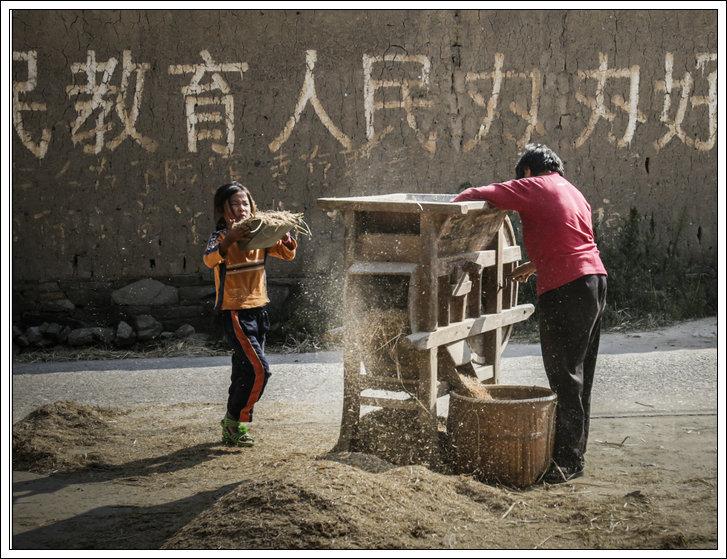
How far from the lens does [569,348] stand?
4.52 metres

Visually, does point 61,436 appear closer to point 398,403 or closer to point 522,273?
point 398,403

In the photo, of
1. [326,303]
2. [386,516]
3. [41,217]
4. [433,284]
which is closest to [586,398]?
[433,284]

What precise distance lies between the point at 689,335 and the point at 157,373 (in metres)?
4.81

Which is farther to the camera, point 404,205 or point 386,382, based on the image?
point 386,382

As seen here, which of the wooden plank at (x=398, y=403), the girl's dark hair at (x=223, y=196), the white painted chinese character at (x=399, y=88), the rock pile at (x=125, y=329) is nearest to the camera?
the wooden plank at (x=398, y=403)

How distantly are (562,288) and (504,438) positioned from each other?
0.86 metres

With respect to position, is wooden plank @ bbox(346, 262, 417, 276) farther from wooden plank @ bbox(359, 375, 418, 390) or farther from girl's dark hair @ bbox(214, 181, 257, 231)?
girl's dark hair @ bbox(214, 181, 257, 231)

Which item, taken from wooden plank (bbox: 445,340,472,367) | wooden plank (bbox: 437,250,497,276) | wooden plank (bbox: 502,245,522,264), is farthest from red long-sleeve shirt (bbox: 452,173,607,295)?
wooden plank (bbox: 502,245,522,264)

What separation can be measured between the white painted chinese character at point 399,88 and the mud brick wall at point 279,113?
0.06ft

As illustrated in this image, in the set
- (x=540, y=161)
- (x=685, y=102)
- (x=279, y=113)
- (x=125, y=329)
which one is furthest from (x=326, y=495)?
(x=685, y=102)

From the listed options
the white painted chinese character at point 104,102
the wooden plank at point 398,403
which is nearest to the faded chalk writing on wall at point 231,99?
the white painted chinese character at point 104,102

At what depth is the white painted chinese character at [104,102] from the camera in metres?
8.24

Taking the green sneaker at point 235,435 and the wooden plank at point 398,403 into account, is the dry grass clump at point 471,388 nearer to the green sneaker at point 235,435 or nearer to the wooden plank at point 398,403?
the wooden plank at point 398,403

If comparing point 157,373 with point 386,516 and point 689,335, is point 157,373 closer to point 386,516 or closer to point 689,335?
point 386,516
